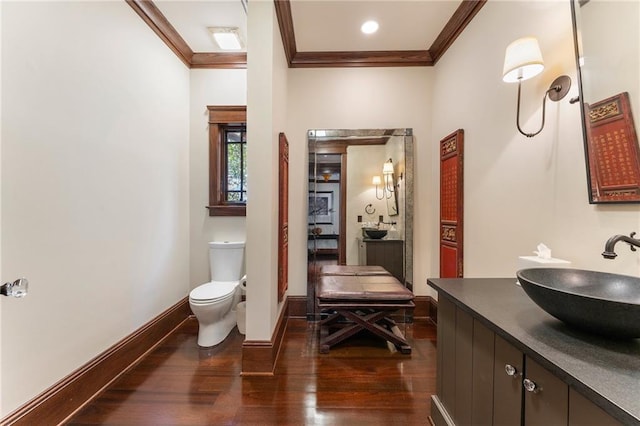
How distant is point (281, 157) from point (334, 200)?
3.09 feet

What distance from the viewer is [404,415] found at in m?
1.59

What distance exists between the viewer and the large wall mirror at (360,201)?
9.78ft

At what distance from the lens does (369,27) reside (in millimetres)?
2506

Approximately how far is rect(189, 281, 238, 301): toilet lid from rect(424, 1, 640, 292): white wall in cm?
213

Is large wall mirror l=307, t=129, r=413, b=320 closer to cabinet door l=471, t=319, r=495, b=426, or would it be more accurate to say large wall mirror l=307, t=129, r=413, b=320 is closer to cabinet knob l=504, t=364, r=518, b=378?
cabinet door l=471, t=319, r=495, b=426

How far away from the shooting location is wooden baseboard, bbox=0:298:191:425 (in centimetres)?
135

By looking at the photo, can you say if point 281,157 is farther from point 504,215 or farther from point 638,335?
point 638,335

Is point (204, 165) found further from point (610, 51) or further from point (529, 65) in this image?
point (610, 51)

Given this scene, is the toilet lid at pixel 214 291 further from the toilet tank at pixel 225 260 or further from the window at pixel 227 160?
the window at pixel 227 160

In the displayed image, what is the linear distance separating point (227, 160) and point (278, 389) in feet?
7.76

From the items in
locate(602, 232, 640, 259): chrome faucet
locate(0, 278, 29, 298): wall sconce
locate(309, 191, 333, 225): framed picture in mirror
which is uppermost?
locate(309, 191, 333, 225): framed picture in mirror

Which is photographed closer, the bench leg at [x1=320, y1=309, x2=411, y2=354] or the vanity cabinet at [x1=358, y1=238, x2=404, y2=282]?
the bench leg at [x1=320, y1=309, x2=411, y2=354]

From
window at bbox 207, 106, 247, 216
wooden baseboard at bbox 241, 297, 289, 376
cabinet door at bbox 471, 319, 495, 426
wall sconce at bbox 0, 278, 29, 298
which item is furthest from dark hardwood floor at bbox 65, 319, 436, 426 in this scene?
window at bbox 207, 106, 247, 216

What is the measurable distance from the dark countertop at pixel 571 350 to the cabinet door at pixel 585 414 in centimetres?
7
